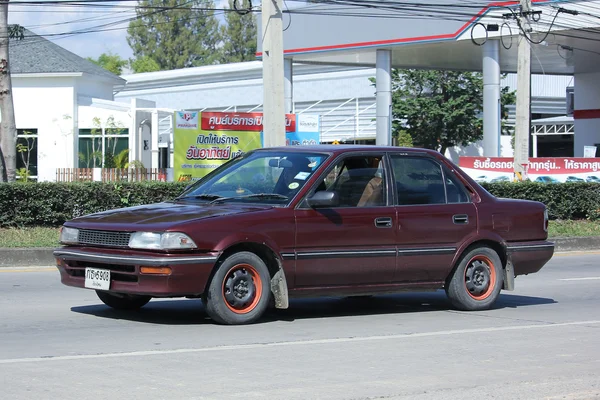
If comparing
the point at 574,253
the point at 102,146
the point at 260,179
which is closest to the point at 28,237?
the point at 260,179

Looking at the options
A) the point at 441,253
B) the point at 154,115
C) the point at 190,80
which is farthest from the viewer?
the point at 190,80

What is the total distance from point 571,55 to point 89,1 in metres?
19.2

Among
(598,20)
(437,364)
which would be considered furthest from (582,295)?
(598,20)

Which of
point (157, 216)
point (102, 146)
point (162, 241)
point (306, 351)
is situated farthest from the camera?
point (102, 146)

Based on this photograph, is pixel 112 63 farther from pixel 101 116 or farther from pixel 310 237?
pixel 310 237

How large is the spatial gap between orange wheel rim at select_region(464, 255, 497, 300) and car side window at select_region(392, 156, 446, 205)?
0.82 meters

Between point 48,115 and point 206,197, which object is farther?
point 48,115

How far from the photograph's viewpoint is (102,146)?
38.2 m

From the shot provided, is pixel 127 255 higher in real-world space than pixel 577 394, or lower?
higher

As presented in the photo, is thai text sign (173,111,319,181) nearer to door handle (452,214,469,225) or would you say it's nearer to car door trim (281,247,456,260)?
door handle (452,214,469,225)

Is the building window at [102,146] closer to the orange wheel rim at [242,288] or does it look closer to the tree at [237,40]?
the orange wheel rim at [242,288]

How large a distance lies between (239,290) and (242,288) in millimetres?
34

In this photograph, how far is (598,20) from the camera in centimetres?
2917

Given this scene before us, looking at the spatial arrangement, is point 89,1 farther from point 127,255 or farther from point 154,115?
point 127,255
